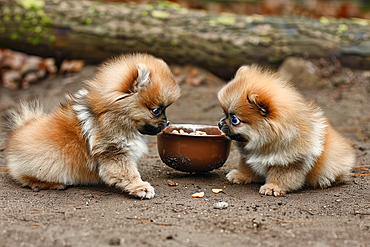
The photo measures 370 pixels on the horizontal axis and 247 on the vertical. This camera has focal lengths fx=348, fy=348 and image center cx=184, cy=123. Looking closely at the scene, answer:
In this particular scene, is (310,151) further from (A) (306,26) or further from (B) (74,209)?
(A) (306,26)

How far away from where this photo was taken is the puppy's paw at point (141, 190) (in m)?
3.49

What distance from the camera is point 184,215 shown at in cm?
310

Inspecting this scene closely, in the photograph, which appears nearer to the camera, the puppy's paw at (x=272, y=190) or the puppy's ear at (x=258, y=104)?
the puppy's ear at (x=258, y=104)

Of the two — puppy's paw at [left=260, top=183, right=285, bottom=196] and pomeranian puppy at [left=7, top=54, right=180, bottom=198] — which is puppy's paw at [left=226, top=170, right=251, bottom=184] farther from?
pomeranian puppy at [left=7, top=54, right=180, bottom=198]

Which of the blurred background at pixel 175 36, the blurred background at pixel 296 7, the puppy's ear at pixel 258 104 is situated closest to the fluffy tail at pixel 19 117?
the puppy's ear at pixel 258 104

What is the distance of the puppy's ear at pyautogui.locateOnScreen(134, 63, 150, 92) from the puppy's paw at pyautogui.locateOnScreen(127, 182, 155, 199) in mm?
983

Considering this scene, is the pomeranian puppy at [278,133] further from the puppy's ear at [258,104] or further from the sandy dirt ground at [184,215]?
the sandy dirt ground at [184,215]

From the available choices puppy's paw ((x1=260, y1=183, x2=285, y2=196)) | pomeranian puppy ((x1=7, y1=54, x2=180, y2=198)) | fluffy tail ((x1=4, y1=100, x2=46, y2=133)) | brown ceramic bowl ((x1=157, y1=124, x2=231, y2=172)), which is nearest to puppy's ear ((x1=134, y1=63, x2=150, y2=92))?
pomeranian puppy ((x1=7, y1=54, x2=180, y2=198))

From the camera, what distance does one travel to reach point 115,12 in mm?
7762

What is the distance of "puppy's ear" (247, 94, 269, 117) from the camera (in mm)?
3539

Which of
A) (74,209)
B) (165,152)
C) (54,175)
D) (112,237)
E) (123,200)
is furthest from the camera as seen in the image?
Result: (165,152)

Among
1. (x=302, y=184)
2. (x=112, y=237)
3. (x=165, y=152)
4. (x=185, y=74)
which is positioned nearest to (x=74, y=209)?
(x=112, y=237)

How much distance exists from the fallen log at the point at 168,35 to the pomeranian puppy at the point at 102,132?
4041mm

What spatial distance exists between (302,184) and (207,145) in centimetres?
113
